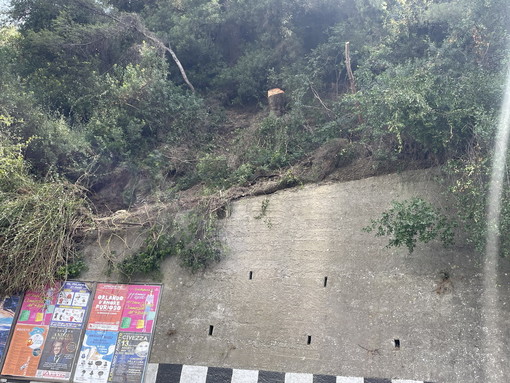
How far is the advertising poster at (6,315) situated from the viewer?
785 cm

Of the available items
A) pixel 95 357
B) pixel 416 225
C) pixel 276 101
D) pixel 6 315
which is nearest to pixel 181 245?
pixel 95 357

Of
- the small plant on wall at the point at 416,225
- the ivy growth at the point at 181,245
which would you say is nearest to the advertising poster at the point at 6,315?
the ivy growth at the point at 181,245

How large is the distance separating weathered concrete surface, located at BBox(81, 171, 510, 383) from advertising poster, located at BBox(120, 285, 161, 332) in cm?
18

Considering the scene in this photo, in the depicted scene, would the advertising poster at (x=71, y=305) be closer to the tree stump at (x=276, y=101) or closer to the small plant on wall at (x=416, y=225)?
the small plant on wall at (x=416, y=225)

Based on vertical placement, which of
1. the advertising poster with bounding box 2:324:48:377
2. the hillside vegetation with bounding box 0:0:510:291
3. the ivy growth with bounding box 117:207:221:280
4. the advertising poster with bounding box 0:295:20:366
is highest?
the hillside vegetation with bounding box 0:0:510:291

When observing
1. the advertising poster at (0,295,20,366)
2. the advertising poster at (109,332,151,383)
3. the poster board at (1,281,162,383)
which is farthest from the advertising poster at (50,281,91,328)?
the advertising poster at (109,332,151,383)

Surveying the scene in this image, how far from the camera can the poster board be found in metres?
7.46

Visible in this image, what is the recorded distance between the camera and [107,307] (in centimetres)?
792

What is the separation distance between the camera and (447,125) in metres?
A: 7.35

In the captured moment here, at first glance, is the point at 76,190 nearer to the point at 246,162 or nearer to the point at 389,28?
the point at 246,162

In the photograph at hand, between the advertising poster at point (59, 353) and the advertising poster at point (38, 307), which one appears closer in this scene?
the advertising poster at point (59, 353)

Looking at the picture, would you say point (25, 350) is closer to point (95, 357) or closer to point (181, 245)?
point (95, 357)

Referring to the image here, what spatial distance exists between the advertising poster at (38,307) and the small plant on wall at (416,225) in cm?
581

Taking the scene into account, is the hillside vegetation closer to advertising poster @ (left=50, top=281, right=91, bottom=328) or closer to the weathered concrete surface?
advertising poster @ (left=50, top=281, right=91, bottom=328)
